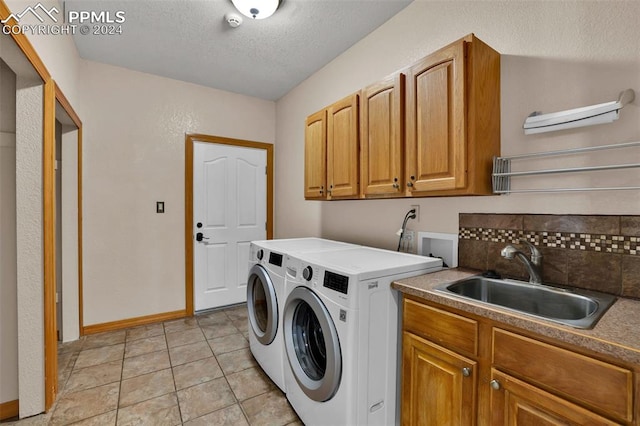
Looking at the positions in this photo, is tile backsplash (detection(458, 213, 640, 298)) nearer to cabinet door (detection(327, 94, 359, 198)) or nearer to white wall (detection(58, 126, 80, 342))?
cabinet door (detection(327, 94, 359, 198))

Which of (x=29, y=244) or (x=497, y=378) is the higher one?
(x=29, y=244)

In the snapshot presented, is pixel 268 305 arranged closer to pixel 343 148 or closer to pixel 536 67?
pixel 343 148

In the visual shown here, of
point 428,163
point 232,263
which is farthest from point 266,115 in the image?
point 428,163

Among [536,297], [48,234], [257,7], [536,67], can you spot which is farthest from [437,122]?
[48,234]

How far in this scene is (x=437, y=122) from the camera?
5.06 feet

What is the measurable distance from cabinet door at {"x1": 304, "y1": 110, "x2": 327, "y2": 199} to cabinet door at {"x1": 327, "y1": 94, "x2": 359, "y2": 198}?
0.22 ft

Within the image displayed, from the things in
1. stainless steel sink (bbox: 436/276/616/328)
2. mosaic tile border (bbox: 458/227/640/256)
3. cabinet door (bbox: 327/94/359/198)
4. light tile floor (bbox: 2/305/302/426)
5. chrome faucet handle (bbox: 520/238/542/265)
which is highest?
cabinet door (bbox: 327/94/359/198)

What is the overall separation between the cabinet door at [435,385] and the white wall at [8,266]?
Answer: 218 centimetres

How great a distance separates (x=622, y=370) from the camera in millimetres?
795

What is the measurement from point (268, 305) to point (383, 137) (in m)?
1.31

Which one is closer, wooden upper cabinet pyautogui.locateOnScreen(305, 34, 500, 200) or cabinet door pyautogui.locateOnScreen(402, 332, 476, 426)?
cabinet door pyautogui.locateOnScreen(402, 332, 476, 426)

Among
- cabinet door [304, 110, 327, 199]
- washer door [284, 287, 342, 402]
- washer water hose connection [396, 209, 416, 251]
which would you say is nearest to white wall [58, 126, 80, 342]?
cabinet door [304, 110, 327, 199]

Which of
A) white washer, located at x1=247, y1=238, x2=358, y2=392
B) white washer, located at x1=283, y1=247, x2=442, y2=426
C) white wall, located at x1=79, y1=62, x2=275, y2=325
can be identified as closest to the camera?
white washer, located at x1=283, y1=247, x2=442, y2=426

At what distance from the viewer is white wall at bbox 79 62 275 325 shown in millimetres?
2830
